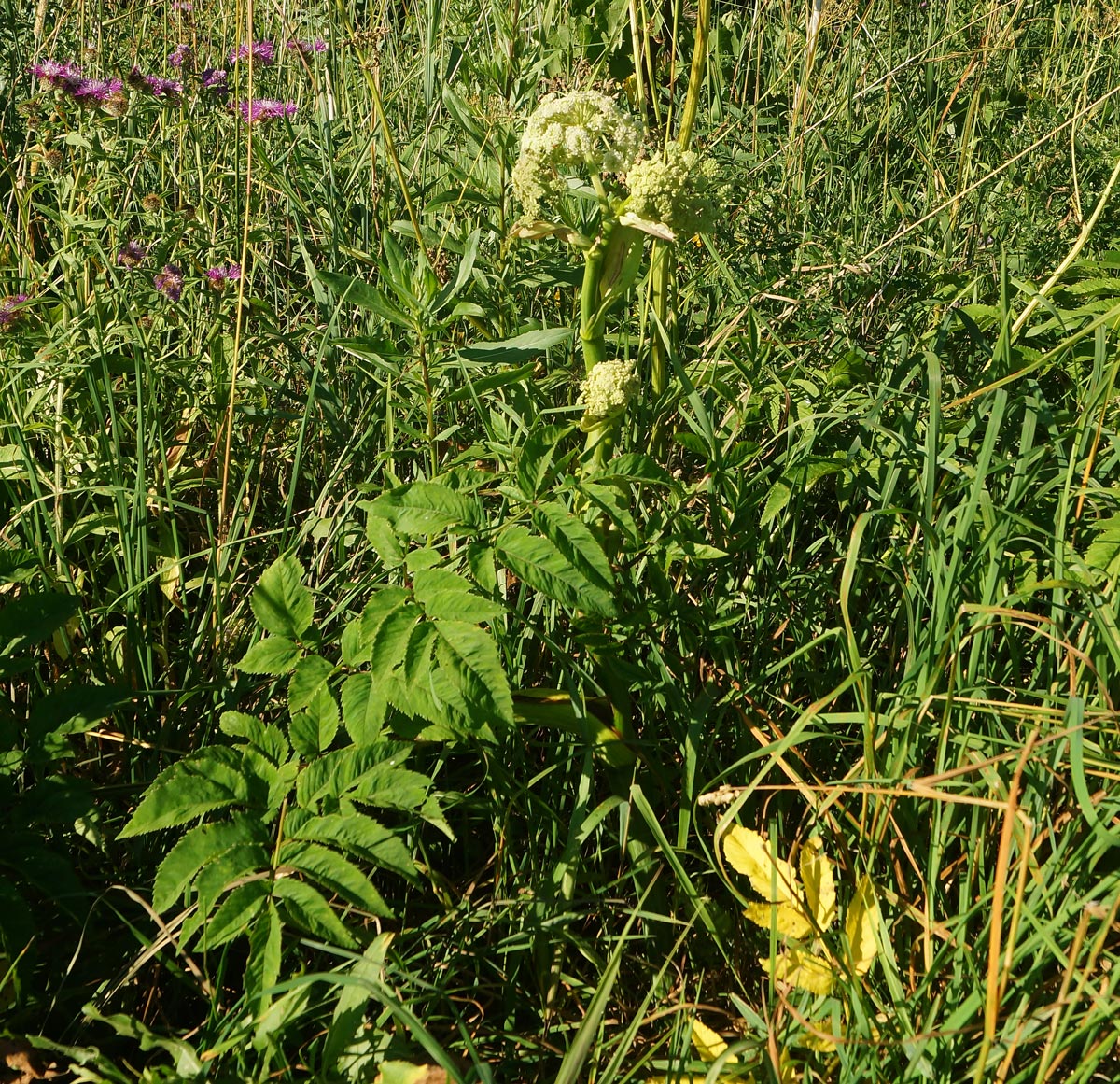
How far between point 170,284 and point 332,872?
137 cm

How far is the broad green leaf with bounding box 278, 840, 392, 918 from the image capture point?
111cm

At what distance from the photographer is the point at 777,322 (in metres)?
2.04

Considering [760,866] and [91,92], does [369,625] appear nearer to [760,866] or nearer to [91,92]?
[760,866]

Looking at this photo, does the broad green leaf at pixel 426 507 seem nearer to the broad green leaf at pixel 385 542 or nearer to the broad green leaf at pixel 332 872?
the broad green leaf at pixel 385 542

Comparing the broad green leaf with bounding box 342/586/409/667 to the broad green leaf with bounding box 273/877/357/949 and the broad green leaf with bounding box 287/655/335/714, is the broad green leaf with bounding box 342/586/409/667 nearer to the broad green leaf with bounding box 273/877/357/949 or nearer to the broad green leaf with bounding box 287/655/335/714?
the broad green leaf with bounding box 287/655/335/714

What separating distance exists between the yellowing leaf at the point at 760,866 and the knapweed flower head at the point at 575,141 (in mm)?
891

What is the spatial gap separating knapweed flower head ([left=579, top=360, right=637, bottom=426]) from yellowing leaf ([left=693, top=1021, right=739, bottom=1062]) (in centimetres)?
76

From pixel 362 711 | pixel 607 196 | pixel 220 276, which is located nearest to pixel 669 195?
pixel 607 196

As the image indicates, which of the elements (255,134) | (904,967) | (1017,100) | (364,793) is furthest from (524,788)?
(1017,100)

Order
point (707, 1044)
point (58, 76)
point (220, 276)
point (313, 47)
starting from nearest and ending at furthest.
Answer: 1. point (707, 1044)
2. point (220, 276)
3. point (58, 76)
4. point (313, 47)

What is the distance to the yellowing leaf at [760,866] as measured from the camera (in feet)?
4.25

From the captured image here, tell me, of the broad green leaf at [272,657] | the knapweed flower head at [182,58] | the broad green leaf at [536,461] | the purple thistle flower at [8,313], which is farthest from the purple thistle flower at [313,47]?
the broad green leaf at [272,657]

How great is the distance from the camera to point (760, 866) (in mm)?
1307

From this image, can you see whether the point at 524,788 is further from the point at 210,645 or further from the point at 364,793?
the point at 210,645
